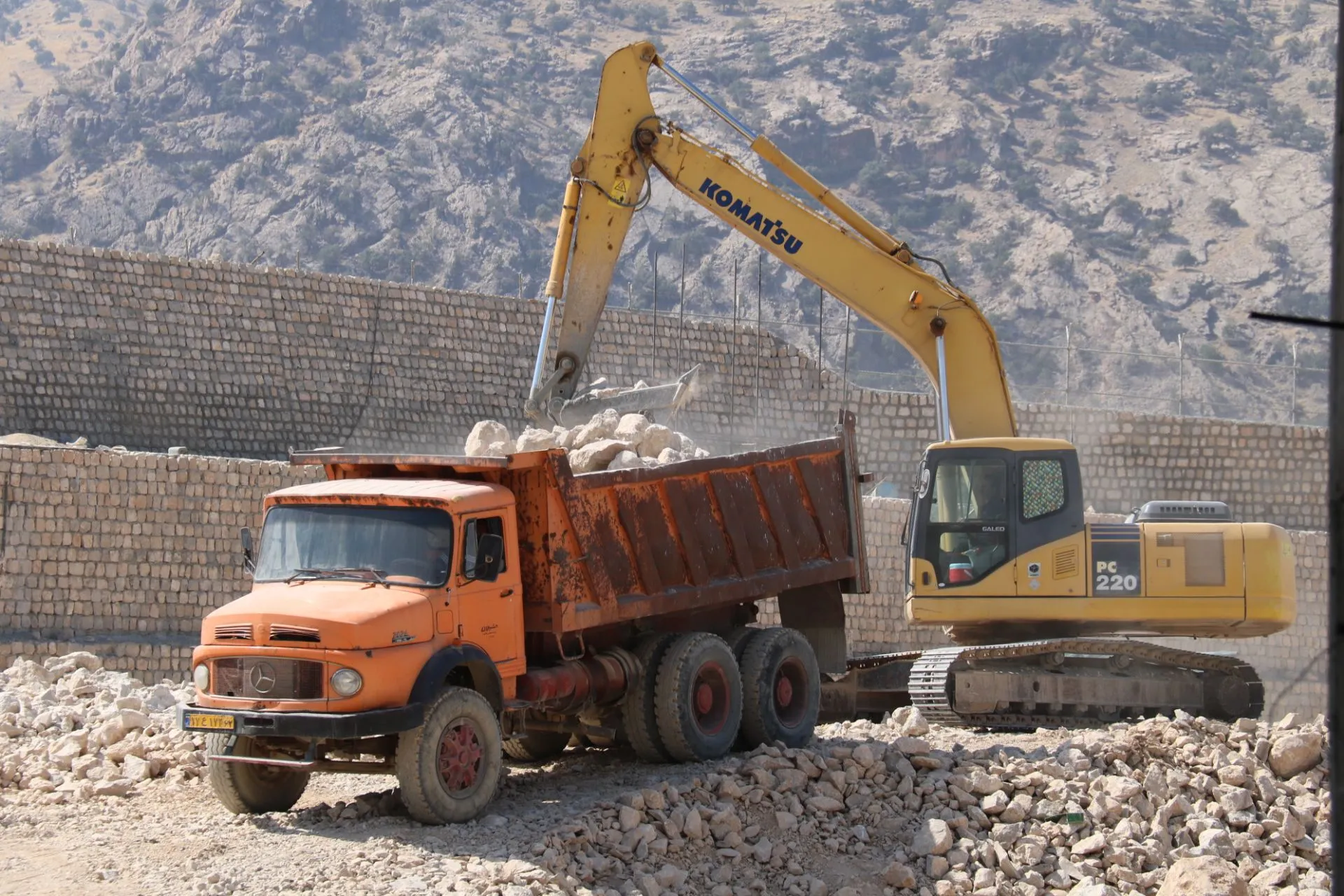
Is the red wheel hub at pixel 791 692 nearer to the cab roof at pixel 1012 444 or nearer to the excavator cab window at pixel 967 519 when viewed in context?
the excavator cab window at pixel 967 519

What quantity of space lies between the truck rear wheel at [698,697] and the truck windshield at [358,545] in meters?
1.93

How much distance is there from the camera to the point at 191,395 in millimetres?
26922

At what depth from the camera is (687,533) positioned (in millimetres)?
11297

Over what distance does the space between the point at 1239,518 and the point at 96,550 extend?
18099mm

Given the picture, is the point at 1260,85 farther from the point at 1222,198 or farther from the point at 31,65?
the point at 31,65

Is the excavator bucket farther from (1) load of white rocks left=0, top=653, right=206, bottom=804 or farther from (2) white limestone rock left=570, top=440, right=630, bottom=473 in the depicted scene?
(1) load of white rocks left=0, top=653, right=206, bottom=804

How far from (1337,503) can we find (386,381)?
24.9 metres

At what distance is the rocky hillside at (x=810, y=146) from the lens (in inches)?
2472

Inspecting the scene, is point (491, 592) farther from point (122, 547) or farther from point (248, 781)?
point (122, 547)

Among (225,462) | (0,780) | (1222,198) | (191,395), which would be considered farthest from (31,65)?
(0,780)

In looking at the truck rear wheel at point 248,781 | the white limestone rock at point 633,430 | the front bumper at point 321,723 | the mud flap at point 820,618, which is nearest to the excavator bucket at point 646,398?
the white limestone rock at point 633,430

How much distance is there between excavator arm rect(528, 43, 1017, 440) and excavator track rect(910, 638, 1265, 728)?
1868mm

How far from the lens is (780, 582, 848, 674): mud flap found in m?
12.6

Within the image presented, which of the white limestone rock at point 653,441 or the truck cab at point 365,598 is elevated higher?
the white limestone rock at point 653,441
